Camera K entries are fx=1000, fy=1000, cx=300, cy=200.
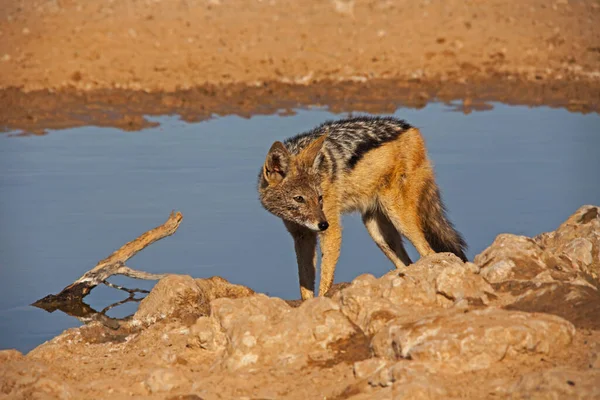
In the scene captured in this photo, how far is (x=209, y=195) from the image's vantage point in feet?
39.2

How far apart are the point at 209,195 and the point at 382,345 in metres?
6.31

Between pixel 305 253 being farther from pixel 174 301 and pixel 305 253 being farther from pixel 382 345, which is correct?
pixel 382 345

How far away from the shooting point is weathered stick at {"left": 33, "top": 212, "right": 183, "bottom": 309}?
28.3ft

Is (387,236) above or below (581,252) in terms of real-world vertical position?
below

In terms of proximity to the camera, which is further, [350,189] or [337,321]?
[350,189]

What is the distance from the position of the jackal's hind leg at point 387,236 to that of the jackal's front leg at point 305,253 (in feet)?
2.55

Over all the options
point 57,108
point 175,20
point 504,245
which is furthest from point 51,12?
point 504,245

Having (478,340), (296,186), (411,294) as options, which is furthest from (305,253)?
(478,340)

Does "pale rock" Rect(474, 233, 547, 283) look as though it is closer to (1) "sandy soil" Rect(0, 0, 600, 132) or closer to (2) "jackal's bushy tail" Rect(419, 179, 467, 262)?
(2) "jackal's bushy tail" Rect(419, 179, 467, 262)

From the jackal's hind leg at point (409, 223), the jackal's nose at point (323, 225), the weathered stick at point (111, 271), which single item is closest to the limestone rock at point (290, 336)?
the jackal's nose at point (323, 225)

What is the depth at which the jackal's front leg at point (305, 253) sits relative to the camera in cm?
910

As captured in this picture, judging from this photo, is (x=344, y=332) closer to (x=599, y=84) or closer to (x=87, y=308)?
(x=87, y=308)

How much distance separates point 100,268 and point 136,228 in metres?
2.08

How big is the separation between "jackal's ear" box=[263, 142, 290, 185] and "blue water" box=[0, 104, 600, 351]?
1.00 meters
